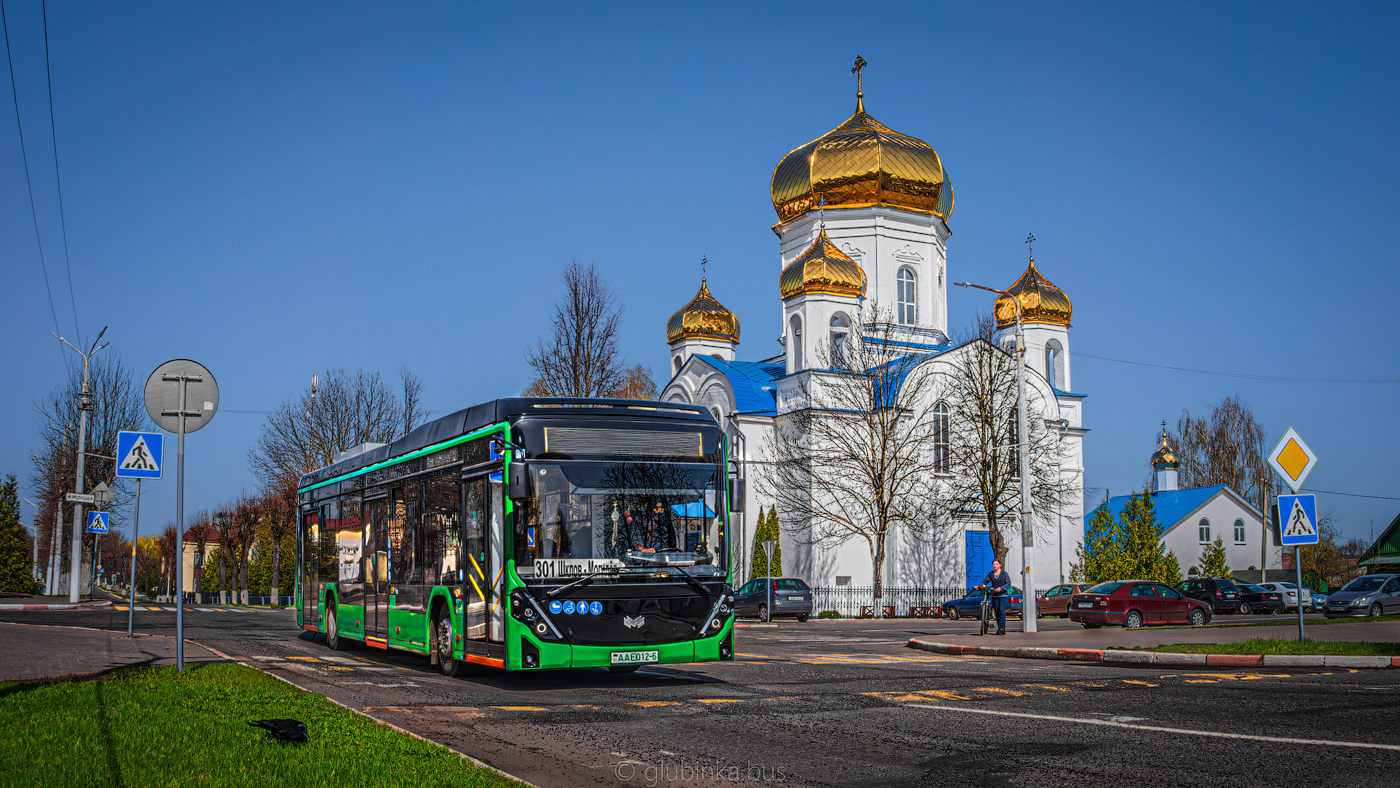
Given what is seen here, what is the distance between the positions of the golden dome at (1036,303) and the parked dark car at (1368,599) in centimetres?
1651

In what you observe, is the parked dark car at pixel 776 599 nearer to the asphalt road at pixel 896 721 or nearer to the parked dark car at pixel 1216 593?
the parked dark car at pixel 1216 593

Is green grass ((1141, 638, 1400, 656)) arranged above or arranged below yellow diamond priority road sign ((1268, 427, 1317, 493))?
below

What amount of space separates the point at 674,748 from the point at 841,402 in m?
35.2

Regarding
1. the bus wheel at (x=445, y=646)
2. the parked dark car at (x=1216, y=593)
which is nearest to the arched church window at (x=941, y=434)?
the parked dark car at (x=1216, y=593)

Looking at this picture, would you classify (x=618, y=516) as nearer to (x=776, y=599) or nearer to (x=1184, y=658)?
(x=1184, y=658)

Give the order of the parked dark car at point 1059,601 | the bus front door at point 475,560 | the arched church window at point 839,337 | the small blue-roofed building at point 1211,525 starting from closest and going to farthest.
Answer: the bus front door at point 475,560, the parked dark car at point 1059,601, the arched church window at point 839,337, the small blue-roofed building at point 1211,525

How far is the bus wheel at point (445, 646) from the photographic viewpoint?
43.2ft

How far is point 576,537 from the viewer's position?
11609mm

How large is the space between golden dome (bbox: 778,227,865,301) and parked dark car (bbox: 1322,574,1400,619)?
19.7 metres

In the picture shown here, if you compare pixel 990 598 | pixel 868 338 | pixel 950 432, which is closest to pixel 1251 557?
pixel 950 432

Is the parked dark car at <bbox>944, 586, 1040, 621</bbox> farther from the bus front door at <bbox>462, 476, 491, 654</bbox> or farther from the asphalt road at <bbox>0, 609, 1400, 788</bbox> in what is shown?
the bus front door at <bbox>462, 476, 491, 654</bbox>

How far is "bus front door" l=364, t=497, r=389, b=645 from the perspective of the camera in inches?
601

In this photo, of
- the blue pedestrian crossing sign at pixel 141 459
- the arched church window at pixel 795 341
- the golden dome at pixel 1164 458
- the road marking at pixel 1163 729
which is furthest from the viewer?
the golden dome at pixel 1164 458

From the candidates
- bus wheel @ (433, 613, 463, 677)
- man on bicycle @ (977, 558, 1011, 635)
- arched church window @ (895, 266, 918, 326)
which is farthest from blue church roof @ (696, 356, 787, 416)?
bus wheel @ (433, 613, 463, 677)
